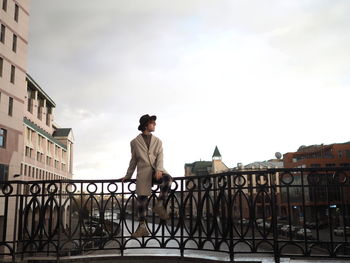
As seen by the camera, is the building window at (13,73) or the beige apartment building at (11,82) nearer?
the beige apartment building at (11,82)

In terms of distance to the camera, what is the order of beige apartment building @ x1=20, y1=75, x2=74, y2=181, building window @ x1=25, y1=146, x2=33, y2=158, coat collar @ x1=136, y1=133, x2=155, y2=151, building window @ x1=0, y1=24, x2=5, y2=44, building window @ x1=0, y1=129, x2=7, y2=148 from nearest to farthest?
coat collar @ x1=136, y1=133, x2=155, y2=151, building window @ x1=0, y1=129, x2=7, y2=148, building window @ x1=0, y1=24, x2=5, y2=44, building window @ x1=25, y1=146, x2=33, y2=158, beige apartment building @ x1=20, y1=75, x2=74, y2=181

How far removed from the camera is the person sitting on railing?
6.13 meters

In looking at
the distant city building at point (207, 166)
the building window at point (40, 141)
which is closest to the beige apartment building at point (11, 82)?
the building window at point (40, 141)

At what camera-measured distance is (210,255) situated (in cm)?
623

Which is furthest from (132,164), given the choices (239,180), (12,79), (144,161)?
(12,79)

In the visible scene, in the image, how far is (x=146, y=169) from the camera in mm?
6223

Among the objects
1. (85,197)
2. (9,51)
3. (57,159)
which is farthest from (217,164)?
(85,197)

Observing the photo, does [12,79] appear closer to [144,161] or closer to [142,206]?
[144,161]

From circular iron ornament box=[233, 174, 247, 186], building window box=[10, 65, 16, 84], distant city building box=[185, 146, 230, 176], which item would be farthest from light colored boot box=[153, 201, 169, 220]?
distant city building box=[185, 146, 230, 176]

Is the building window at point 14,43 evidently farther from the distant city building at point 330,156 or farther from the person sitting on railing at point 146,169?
the distant city building at point 330,156

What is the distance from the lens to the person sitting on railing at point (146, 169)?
613 centimetres

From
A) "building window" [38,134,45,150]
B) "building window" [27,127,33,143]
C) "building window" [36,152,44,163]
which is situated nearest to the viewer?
"building window" [27,127,33,143]

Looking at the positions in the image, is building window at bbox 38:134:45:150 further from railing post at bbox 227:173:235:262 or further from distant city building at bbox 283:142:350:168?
railing post at bbox 227:173:235:262

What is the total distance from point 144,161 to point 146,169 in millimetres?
146
